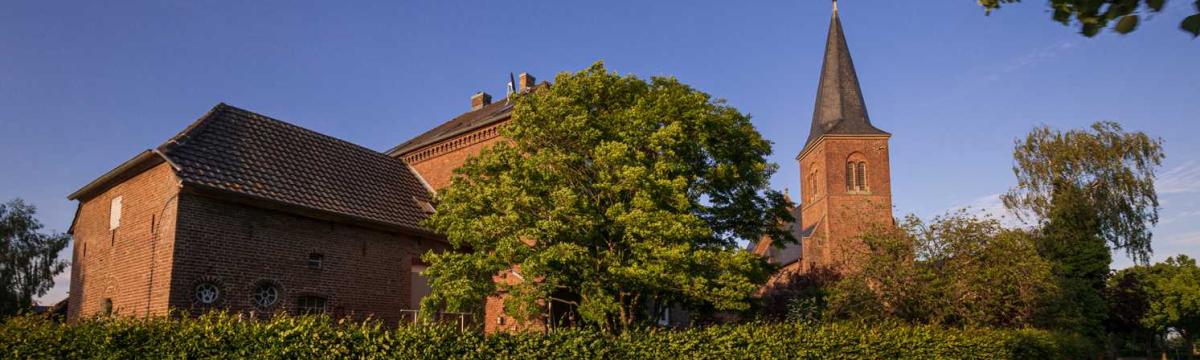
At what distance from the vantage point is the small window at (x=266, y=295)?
18.6 meters

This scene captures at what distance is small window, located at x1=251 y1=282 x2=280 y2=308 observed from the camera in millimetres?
18625

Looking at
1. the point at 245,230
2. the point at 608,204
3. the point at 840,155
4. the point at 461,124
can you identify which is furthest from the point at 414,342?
the point at 840,155

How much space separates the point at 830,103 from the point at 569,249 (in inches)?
1221

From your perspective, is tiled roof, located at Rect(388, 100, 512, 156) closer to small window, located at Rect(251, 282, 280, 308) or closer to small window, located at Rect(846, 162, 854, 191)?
small window, located at Rect(251, 282, 280, 308)

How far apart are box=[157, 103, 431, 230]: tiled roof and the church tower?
24.1 m

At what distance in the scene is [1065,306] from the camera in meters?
28.5

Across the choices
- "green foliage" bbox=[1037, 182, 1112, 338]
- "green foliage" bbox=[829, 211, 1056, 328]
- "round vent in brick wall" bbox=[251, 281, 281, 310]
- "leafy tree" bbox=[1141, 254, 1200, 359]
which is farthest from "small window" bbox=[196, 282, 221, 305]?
"leafy tree" bbox=[1141, 254, 1200, 359]

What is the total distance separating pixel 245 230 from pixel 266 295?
1625mm

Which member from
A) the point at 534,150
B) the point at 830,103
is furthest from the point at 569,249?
the point at 830,103

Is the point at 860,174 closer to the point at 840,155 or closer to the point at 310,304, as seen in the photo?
the point at 840,155

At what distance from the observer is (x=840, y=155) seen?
4328 cm

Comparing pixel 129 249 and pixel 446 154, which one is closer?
pixel 129 249

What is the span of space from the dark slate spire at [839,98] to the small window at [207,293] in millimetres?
33044

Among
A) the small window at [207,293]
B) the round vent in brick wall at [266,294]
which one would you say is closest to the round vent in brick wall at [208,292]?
the small window at [207,293]
